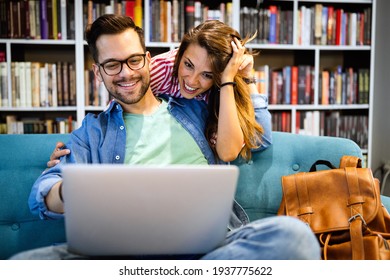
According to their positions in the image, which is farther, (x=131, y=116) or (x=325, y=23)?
(x=325, y=23)

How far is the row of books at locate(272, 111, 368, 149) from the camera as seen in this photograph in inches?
108

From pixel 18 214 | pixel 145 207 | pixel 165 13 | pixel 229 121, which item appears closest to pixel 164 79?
pixel 229 121

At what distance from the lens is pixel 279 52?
9.48 feet

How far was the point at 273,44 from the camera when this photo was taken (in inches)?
104

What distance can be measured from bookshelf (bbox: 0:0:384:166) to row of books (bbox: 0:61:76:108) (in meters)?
0.02

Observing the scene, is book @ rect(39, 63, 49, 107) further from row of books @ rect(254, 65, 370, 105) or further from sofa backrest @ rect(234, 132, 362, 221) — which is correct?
sofa backrest @ rect(234, 132, 362, 221)

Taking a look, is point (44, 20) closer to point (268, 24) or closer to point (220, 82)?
point (268, 24)

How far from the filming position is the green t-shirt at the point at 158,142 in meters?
1.30

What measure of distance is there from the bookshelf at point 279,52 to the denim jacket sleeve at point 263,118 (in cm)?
122

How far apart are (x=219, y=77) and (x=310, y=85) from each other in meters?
1.53

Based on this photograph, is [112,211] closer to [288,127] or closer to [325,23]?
[288,127]
